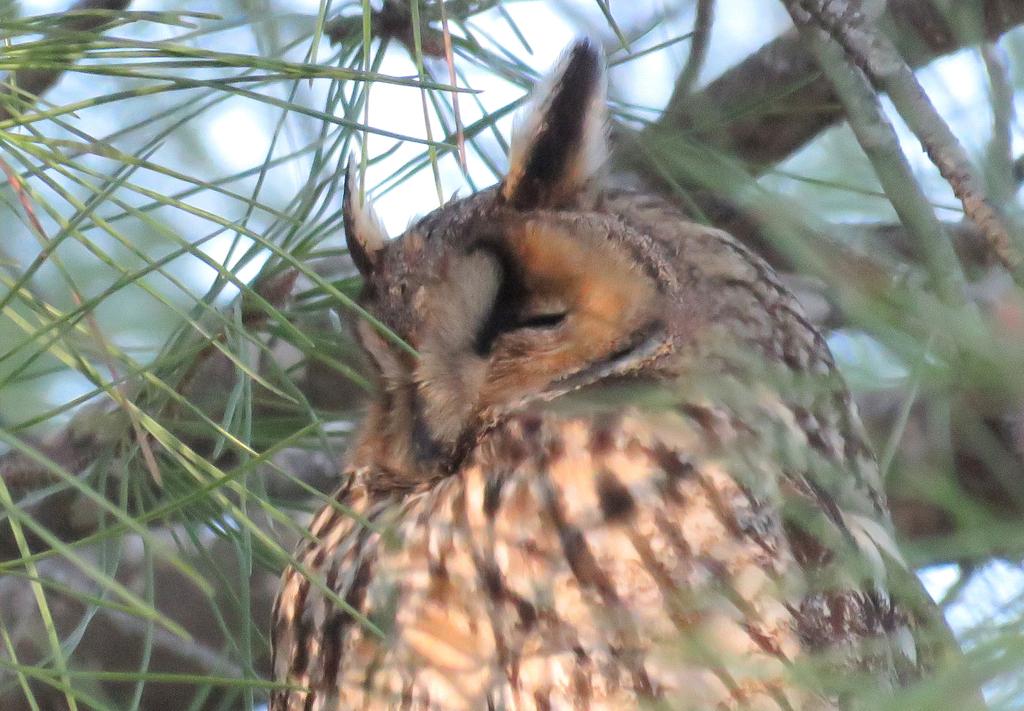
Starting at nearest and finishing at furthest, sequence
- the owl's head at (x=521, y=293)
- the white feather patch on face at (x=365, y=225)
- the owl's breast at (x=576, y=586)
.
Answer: the owl's breast at (x=576, y=586)
the owl's head at (x=521, y=293)
the white feather patch on face at (x=365, y=225)

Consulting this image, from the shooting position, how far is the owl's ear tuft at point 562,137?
1.43 m

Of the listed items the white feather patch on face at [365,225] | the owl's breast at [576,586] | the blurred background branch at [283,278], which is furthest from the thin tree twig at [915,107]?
the white feather patch on face at [365,225]

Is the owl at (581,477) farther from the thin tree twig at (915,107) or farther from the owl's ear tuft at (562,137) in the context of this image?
the thin tree twig at (915,107)

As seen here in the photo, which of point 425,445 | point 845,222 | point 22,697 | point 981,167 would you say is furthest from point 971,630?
point 22,697

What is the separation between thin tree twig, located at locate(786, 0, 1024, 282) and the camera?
844 mm

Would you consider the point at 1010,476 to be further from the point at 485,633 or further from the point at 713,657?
the point at 713,657

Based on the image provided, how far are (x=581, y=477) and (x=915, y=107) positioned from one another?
520 millimetres

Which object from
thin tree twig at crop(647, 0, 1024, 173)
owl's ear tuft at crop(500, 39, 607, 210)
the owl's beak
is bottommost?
the owl's beak

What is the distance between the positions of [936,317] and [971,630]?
9.4 inches

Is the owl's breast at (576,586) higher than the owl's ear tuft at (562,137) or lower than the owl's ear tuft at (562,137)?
lower

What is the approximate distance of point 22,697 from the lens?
1704 mm

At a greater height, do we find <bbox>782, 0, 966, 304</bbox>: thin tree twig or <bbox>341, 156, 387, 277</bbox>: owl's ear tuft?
<bbox>341, 156, 387, 277</bbox>: owl's ear tuft

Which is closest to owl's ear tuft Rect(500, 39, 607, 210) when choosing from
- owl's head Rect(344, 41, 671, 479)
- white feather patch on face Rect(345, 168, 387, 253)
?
owl's head Rect(344, 41, 671, 479)

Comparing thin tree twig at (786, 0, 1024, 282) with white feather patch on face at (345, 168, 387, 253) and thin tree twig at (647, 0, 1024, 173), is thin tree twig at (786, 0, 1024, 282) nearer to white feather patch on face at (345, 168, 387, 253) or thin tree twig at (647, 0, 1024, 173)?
thin tree twig at (647, 0, 1024, 173)
